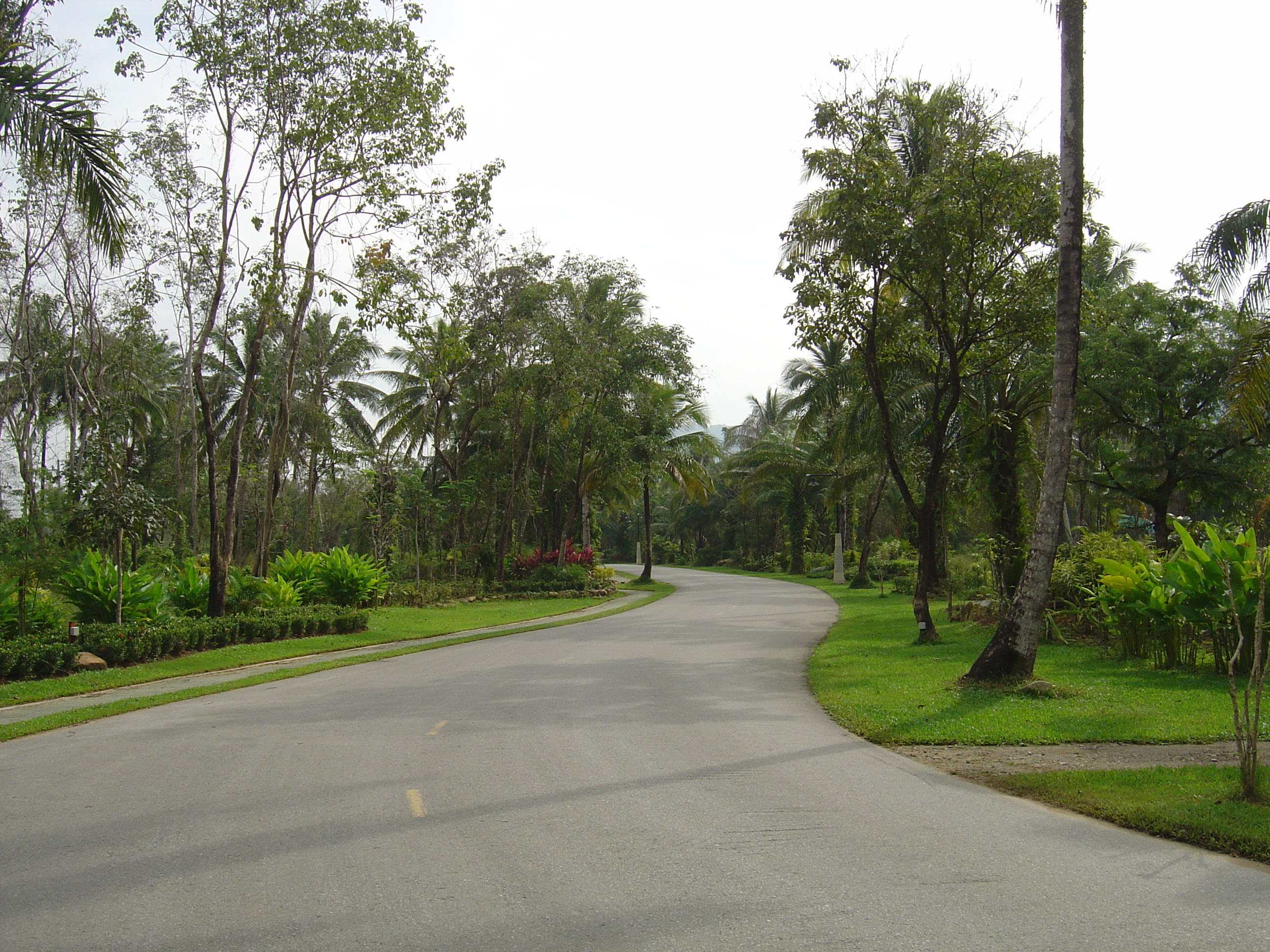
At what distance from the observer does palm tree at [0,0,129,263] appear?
28.3 ft

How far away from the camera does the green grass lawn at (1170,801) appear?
5.29 metres

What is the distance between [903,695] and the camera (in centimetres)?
1074

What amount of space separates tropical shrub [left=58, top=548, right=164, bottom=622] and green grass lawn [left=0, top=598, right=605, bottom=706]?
1.67 meters

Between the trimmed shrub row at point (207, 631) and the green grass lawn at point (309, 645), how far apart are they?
206mm

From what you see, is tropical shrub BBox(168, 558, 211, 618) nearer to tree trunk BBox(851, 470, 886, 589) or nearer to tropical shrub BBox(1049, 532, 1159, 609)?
tropical shrub BBox(1049, 532, 1159, 609)

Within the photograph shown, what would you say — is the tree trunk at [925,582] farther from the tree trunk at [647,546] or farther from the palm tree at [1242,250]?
the tree trunk at [647,546]

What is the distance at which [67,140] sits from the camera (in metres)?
8.92

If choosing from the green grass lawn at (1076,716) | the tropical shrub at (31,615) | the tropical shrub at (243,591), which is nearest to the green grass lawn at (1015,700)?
the green grass lawn at (1076,716)

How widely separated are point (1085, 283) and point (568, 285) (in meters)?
17.5

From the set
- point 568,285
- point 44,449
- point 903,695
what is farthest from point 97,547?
point 44,449

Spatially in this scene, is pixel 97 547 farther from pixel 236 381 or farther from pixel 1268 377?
pixel 236 381

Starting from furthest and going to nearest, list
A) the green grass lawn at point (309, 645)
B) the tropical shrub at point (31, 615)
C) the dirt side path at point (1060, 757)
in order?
the tropical shrub at point (31, 615)
the green grass lawn at point (309, 645)
the dirt side path at point (1060, 757)

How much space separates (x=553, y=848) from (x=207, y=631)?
12.5 metres

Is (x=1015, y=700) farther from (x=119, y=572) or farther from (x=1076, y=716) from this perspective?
(x=119, y=572)
